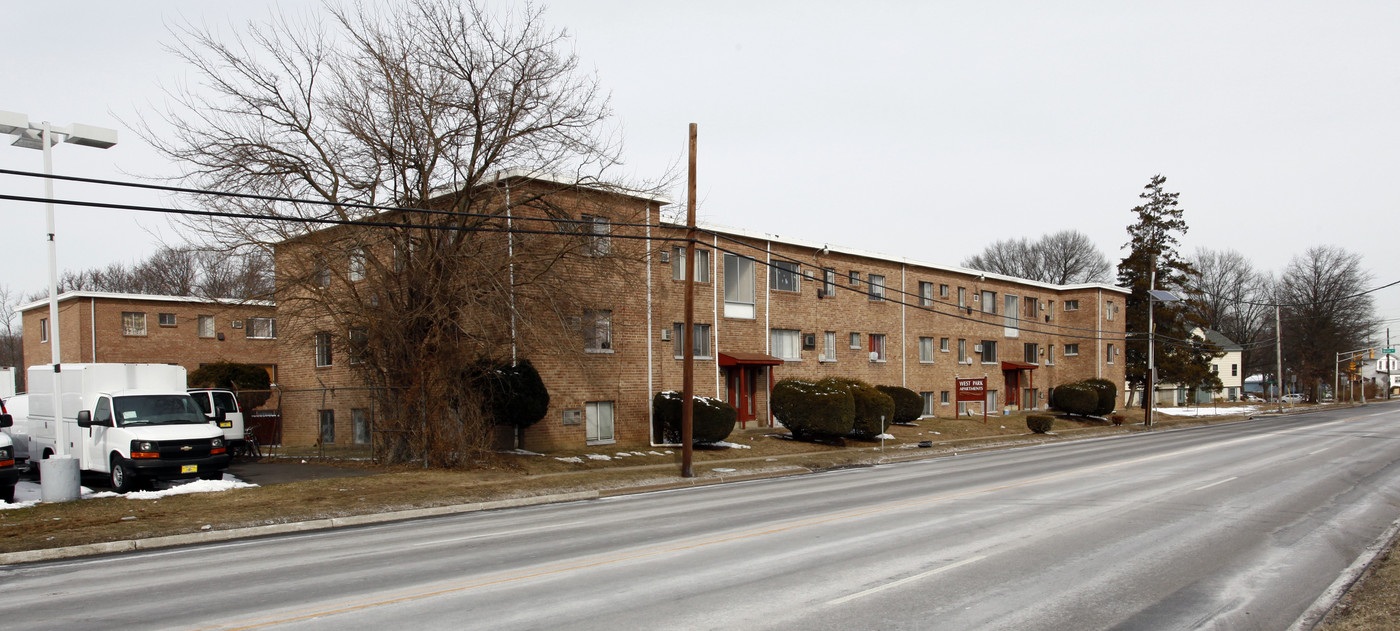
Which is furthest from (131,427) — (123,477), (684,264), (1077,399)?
(1077,399)

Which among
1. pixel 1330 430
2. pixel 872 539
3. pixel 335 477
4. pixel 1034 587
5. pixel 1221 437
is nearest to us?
pixel 1034 587

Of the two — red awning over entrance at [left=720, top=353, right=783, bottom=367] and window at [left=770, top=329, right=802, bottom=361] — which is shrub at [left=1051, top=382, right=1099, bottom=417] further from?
red awning over entrance at [left=720, top=353, right=783, bottom=367]

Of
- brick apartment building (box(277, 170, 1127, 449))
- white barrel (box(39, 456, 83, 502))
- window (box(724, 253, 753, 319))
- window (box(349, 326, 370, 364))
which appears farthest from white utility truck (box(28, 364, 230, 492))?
window (box(724, 253, 753, 319))

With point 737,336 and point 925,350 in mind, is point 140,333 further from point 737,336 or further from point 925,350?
point 925,350

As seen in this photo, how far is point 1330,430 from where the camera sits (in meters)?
40.6

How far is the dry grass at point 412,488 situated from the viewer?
13.9 m

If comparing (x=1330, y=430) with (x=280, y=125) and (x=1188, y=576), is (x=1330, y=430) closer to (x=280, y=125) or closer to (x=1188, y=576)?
(x=1188, y=576)

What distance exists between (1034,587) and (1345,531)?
719 cm

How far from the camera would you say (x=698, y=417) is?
1081 inches

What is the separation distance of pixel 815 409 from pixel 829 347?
347 inches

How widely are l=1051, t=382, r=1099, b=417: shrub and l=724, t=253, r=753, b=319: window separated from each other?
953 inches

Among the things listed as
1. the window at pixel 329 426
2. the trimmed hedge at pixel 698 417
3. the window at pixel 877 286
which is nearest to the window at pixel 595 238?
the trimmed hedge at pixel 698 417

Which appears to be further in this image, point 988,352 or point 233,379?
point 988,352

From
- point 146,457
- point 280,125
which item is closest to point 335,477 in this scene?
point 146,457
